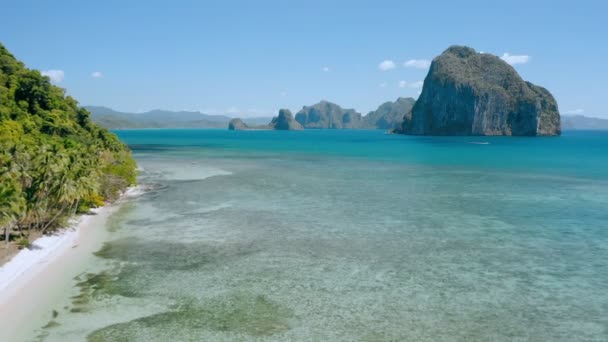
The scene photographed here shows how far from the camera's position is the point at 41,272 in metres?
35.2

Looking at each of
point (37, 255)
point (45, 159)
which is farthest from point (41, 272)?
point (45, 159)

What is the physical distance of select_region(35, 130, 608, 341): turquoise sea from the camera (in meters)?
27.0

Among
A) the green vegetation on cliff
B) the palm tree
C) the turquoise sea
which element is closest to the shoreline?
the turquoise sea

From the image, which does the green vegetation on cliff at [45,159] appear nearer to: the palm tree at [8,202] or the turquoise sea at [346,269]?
the palm tree at [8,202]

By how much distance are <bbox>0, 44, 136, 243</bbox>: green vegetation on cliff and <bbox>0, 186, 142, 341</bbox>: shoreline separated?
2179 millimetres

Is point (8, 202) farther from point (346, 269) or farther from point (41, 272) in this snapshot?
point (346, 269)

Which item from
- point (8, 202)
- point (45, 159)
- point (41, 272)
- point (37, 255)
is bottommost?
point (41, 272)

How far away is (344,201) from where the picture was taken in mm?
67938

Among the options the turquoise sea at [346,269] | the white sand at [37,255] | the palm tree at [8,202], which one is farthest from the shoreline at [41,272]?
the palm tree at [8,202]

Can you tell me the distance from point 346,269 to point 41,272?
2378 cm

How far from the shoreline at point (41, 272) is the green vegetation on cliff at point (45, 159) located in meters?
2.18

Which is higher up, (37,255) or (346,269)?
(37,255)

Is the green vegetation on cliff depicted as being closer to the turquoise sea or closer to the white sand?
the white sand

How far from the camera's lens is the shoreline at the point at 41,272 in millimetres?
27734
